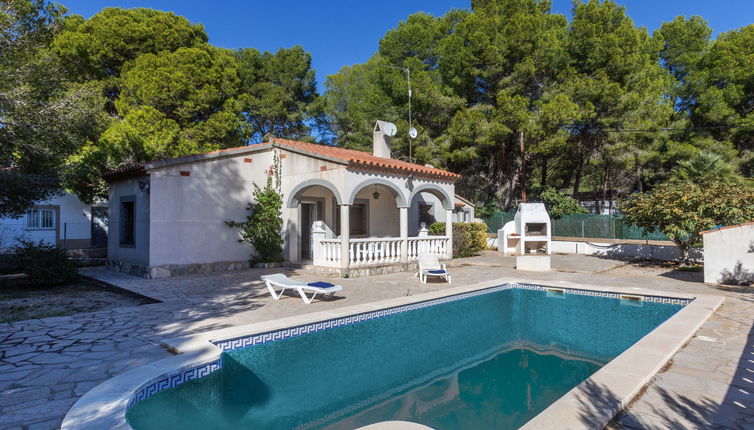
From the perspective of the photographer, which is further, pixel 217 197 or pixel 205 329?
pixel 217 197

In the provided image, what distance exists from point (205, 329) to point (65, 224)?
1565 centimetres

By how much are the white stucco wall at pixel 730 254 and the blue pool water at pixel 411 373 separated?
3.32 meters

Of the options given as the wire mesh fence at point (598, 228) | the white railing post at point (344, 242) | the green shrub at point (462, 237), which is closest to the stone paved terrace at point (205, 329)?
the white railing post at point (344, 242)

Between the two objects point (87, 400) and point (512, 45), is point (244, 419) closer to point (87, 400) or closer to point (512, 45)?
point (87, 400)

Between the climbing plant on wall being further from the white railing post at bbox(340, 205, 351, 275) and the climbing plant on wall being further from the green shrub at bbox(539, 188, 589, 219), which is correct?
the green shrub at bbox(539, 188, 589, 219)

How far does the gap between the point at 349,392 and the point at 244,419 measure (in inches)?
52.8

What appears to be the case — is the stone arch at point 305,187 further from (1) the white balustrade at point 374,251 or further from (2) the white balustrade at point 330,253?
(1) the white balustrade at point 374,251

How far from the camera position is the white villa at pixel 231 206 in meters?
12.2

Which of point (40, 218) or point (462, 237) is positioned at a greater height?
point (40, 218)

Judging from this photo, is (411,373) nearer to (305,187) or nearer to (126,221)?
(305,187)

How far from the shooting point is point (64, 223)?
59.0 ft

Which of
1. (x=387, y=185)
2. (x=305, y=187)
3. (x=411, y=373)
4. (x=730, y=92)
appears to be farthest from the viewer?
(x=730, y=92)

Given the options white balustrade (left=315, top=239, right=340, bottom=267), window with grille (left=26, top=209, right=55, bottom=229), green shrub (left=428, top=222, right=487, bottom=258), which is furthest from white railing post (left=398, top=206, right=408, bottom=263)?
window with grille (left=26, top=209, right=55, bottom=229)

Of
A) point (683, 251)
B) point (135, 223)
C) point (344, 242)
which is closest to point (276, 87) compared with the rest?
point (135, 223)
